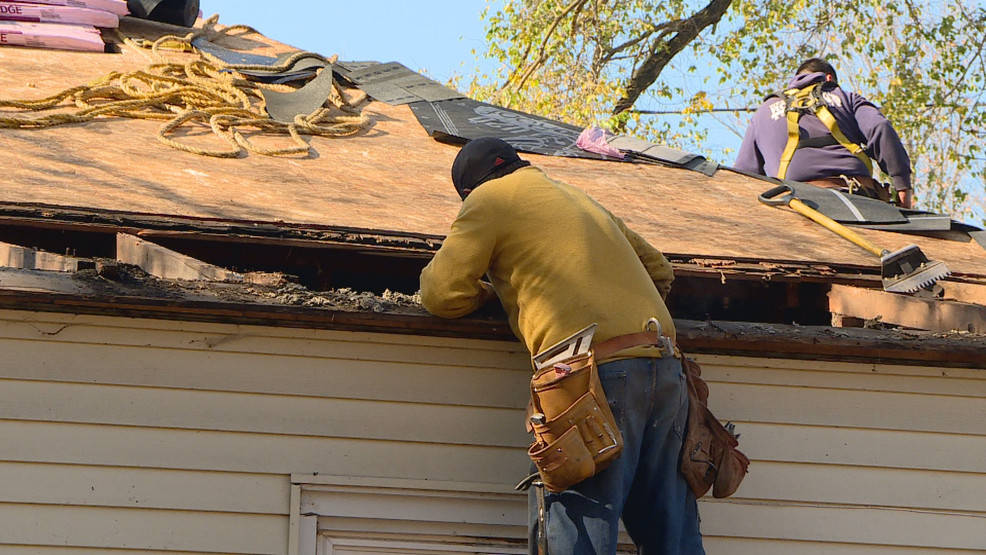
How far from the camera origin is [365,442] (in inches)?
166

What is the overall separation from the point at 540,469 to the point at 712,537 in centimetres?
109

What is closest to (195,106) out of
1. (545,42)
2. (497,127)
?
(497,127)

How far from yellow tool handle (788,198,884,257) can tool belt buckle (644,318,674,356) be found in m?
1.76

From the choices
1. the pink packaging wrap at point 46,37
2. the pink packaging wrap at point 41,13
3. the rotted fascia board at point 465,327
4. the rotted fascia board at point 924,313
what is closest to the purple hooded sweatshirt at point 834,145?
the rotted fascia board at point 924,313

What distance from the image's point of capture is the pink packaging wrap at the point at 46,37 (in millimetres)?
7824

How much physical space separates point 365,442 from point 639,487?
1066 mm

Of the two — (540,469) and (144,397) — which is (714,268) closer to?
(540,469)

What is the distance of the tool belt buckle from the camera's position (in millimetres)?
3773

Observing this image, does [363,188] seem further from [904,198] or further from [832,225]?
[904,198]

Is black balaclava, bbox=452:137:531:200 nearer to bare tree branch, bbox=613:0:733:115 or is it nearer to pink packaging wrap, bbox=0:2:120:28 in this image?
pink packaging wrap, bbox=0:2:120:28

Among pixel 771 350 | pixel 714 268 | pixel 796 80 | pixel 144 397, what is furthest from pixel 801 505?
pixel 796 80

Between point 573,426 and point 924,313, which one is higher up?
point 924,313

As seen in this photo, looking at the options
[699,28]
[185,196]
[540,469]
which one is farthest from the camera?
[699,28]

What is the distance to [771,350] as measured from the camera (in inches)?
175
